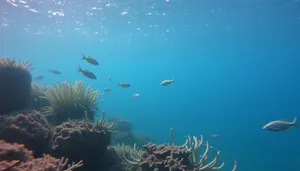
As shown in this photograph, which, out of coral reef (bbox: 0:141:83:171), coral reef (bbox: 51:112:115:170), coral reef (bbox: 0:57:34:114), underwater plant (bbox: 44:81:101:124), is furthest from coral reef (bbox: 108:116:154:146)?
coral reef (bbox: 0:141:83:171)

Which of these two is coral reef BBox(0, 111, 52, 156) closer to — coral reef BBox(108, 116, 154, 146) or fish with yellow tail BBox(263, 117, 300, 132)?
fish with yellow tail BBox(263, 117, 300, 132)

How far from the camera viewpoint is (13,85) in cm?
587

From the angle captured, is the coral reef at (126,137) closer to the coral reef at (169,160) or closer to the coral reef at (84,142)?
the coral reef at (84,142)

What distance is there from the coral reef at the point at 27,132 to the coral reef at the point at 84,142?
10.2 inches

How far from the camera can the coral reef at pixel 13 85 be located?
18.9 feet

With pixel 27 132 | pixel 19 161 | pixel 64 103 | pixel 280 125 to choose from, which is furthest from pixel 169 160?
pixel 280 125

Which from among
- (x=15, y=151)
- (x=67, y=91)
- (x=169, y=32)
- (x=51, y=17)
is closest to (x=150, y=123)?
(x=169, y=32)

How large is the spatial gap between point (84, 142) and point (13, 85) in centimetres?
307

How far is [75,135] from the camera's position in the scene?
14.7 ft

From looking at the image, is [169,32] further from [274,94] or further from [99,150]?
[274,94]

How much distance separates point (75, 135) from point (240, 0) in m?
21.4

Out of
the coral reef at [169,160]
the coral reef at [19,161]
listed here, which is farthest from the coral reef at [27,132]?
the coral reef at [169,160]

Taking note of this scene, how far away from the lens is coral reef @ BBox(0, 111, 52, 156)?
4180 mm

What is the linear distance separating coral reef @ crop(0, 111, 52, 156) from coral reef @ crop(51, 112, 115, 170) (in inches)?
10.2
